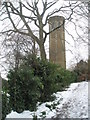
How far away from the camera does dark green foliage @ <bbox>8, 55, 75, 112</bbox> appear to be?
2033 millimetres

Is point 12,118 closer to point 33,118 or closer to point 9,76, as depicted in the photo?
point 33,118

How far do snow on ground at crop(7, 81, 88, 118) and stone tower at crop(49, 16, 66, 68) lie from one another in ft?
1.16

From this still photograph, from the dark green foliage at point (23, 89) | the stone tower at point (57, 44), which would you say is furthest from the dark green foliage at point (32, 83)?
the stone tower at point (57, 44)

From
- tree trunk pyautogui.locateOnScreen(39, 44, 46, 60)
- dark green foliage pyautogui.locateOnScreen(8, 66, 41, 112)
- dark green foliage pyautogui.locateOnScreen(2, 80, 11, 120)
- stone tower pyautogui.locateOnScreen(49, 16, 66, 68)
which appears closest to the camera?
dark green foliage pyautogui.locateOnScreen(2, 80, 11, 120)

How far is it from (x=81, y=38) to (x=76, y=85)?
567 mm

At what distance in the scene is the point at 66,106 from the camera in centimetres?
207

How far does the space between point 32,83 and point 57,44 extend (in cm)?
51

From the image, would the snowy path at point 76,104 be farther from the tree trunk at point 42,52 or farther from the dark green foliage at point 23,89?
the tree trunk at point 42,52

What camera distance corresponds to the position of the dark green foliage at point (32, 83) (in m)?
2.03

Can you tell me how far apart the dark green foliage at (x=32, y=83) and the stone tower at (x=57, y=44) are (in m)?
0.12

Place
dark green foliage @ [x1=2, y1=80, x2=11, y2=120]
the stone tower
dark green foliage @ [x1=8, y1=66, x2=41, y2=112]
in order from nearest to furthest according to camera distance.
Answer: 1. dark green foliage @ [x1=2, y1=80, x2=11, y2=120]
2. dark green foliage @ [x1=8, y1=66, x2=41, y2=112]
3. the stone tower

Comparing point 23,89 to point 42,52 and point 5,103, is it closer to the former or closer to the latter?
point 5,103

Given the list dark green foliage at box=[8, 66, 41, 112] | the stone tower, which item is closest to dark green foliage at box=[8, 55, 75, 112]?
dark green foliage at box=[8, 66, 41, 112]

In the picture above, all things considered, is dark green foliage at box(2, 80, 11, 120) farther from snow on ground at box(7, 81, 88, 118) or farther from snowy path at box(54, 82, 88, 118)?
snowy path at box(54, 82, 88, 118)
